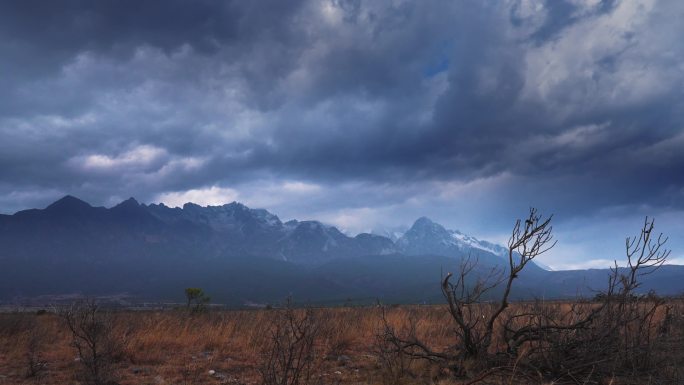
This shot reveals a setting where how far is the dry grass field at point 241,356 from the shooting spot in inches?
317

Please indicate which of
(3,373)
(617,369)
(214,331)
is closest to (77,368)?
(3,373)

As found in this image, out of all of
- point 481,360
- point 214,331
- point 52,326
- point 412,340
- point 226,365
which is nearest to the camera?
point 481,360

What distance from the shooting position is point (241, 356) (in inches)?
463

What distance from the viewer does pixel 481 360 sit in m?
8.53

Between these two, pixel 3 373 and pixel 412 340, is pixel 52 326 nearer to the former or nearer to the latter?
pixel 3 373

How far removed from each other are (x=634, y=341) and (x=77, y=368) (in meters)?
12.1

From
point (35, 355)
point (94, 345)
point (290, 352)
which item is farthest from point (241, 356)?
point (290, 352)

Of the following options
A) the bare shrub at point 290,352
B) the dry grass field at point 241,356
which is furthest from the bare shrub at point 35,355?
the bare shrub at point 290,352

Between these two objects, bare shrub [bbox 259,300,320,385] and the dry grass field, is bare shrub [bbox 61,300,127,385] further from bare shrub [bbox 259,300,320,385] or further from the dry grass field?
bare shrub [bbox 259,300,320,385]

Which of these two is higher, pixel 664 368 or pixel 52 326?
pixel 664 368

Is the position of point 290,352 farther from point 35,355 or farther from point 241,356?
point 35,355

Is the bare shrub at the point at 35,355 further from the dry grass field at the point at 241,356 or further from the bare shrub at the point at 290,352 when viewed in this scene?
the bare shrub at the point at 290,352

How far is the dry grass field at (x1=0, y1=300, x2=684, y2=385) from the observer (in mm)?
8047

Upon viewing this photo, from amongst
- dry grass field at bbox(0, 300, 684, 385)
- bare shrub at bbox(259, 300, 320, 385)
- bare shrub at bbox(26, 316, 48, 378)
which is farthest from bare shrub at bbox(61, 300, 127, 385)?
bare shrub at bbox(259, 300, 320, 385)
